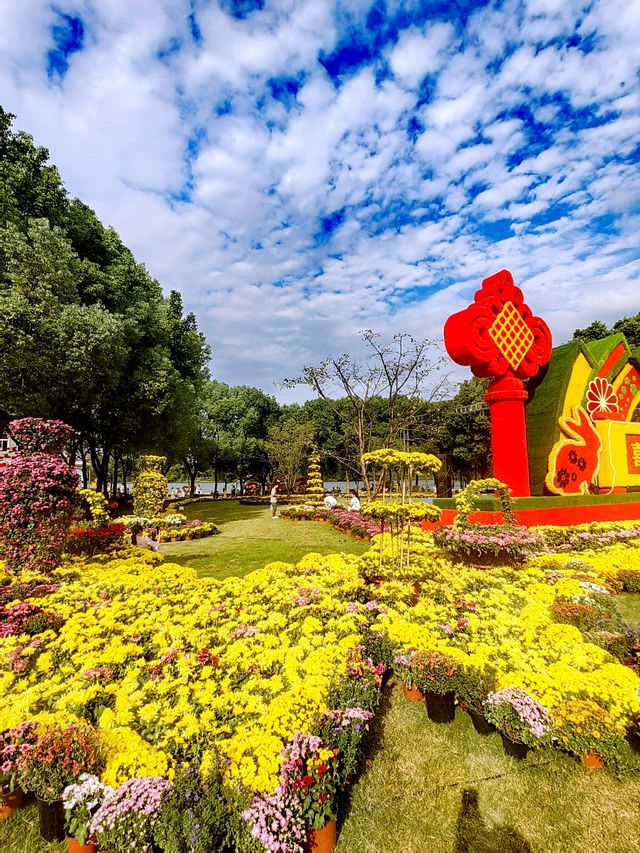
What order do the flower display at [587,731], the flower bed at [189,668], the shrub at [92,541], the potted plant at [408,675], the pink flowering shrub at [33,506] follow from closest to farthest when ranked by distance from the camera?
the flower bed at [189,668], the flower display at [587,731], the potted plant at [408,675], the pink flowering shrub at [33,506], the shrub at [92,541]

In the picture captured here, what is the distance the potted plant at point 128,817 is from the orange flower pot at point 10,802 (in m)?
1.06

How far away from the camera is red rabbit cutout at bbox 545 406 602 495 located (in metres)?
13.8

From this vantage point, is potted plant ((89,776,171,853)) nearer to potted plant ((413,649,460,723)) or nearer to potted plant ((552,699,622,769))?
potted plant ((413,649,460,723))

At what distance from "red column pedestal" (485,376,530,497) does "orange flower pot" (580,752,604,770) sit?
10.0m

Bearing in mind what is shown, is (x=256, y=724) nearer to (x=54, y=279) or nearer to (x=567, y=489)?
(x=567, y=489)

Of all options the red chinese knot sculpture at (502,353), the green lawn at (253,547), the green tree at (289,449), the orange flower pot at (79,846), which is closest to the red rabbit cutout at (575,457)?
the red chinese knot sculpture at (502,353)

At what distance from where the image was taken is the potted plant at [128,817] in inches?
106

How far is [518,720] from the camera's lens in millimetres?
3723

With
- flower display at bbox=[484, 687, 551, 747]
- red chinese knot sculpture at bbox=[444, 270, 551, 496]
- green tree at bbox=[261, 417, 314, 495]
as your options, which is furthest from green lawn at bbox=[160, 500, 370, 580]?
green tree at bbox=[261, 417, 314, 495]

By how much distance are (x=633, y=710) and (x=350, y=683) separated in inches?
102

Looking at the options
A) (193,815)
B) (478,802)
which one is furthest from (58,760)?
(478,802)

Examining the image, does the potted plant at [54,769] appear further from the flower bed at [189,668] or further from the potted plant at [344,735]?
the potted plant at [344,735]

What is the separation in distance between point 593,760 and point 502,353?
11328 mm

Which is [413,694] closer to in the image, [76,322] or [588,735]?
[588,735]
